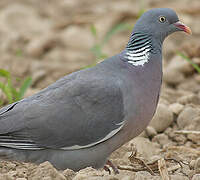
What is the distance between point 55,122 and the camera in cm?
391

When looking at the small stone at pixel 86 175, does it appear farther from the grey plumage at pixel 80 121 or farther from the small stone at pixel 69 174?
the grey plumage at pixel 80 121

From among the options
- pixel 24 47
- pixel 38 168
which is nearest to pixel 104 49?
pixel 24 47

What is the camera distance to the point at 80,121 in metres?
3.93

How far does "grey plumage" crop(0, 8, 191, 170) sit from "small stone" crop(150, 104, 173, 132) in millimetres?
1002

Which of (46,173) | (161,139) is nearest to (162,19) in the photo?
(161,139)

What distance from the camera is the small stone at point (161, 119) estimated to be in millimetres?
4992

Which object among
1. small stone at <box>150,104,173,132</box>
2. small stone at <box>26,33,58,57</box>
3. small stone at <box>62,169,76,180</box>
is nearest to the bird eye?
small stone at <box>150,104,173,132</box>

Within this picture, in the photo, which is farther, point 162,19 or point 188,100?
point 188,100

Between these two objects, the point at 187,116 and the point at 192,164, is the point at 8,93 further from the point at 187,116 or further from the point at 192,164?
the point at 192,164

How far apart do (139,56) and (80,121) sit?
71cm

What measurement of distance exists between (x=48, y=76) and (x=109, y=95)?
2.83 metres

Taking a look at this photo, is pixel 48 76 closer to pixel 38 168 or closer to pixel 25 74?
pixel 25 74

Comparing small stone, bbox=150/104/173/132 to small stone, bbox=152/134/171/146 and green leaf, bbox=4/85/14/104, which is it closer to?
small stone, bbox=152/134/171/146

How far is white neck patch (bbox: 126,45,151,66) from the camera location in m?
4.11
